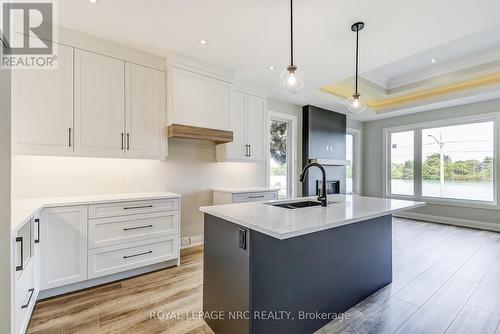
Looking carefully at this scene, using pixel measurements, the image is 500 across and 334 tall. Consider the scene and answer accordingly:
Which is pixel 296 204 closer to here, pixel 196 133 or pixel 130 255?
pixel 196 133

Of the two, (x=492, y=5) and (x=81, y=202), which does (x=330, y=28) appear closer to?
(x=492, y=5)

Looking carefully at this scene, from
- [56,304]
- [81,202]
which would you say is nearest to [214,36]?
[81,202]

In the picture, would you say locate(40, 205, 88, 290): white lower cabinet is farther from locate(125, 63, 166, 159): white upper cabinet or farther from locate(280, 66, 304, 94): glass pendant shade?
locate(280, 66, 304, 94): glass pendant shade

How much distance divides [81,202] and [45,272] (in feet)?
2.12

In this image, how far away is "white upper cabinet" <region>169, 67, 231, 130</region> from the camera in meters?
2.86

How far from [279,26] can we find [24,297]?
3.07 m

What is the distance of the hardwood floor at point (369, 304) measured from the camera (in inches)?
67.7

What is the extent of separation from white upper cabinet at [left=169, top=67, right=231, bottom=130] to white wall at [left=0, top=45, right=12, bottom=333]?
1.71 meters

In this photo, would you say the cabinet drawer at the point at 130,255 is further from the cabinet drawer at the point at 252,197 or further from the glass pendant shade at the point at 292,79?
the glass pendant shade at the point at 292,79

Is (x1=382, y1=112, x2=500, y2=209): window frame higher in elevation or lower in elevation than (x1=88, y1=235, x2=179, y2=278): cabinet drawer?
higher

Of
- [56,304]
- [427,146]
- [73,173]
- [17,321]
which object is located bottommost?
[56,304]

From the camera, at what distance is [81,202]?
2158 millimetres

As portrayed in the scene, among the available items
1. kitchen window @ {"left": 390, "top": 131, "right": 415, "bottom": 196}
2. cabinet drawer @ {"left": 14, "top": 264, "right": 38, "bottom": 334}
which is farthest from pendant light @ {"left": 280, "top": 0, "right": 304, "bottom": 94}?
kitchen window @ {"left": 390, "top": 131, "right": 415, "bottom": 196}

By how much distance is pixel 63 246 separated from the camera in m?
2.09
